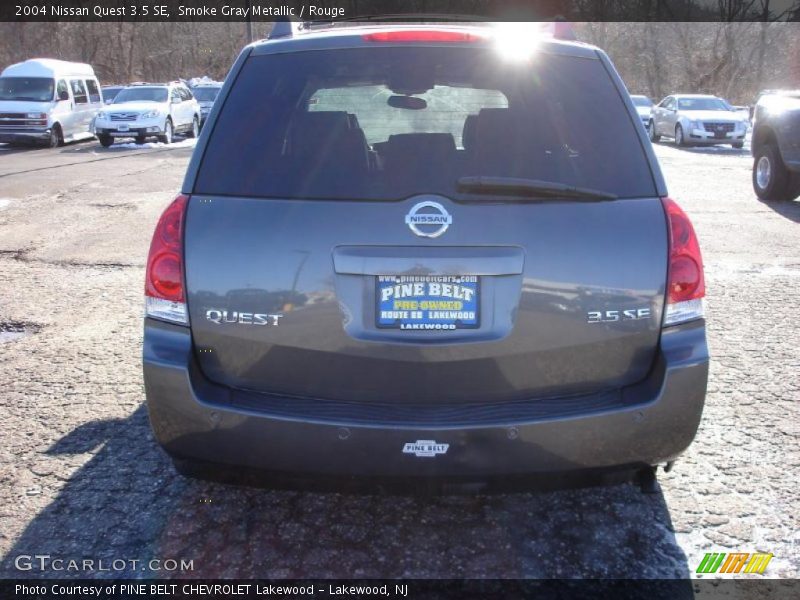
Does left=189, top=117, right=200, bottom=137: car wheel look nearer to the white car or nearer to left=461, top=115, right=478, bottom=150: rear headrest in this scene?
the white car

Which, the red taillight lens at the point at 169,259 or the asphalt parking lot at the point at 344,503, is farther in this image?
the asphalt parking lot at the point at 344,503

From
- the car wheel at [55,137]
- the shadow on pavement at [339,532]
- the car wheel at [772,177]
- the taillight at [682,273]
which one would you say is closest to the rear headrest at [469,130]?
the taillight at [682,273]

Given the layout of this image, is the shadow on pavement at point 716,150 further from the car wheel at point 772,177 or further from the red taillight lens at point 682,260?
the red taillight lens at point 682,260

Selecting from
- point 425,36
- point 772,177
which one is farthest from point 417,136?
point 772,177

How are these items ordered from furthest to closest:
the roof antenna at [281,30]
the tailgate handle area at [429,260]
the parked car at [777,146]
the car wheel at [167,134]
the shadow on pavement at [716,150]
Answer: the car wheel at [167,134] < the shadow on pavement at [716,150] < the parked car at [777,146] < the roof antenna at [281,30] < the tailgate handle area at [429,260]

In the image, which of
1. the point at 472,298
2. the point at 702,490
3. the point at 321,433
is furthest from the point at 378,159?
the point at 702,490

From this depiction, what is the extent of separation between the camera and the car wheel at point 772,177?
11.3 metres

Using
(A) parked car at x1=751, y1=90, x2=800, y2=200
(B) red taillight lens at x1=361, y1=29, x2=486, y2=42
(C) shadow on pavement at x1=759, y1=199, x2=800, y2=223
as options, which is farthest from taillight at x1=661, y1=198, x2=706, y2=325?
(A) parked car at x1=751, y1=90, x2=800, y2=200

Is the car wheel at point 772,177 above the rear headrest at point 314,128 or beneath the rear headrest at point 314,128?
beneath

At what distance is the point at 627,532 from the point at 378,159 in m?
1.73

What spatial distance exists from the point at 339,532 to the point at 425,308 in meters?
1.10

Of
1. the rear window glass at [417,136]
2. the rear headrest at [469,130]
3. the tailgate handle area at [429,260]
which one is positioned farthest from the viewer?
the rear headrest at [469,130]

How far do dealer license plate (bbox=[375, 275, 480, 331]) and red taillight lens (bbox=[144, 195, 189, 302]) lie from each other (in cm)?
70

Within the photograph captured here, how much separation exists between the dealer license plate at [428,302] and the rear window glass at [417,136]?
0.29 metres
